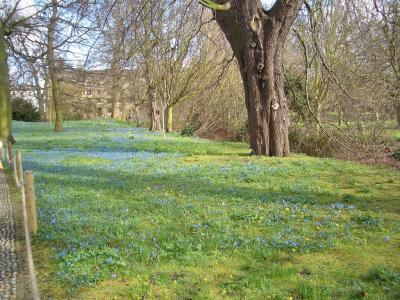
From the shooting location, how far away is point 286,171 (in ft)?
38.8

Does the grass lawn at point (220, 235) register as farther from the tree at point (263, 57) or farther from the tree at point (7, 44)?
the tree at point (7, 44)

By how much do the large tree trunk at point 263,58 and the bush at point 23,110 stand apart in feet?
152

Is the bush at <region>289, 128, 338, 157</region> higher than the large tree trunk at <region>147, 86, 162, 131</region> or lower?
lower

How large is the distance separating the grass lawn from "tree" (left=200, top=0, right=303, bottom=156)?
285 centimetres

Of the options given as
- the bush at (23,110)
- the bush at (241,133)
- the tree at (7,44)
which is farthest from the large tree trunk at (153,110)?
the bush at (23,110)

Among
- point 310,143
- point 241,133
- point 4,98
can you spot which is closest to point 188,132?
point 241,133

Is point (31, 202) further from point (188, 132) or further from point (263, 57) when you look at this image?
point (188, 132)

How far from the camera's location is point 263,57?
14.1m

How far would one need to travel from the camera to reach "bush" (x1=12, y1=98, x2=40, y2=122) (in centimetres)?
5475

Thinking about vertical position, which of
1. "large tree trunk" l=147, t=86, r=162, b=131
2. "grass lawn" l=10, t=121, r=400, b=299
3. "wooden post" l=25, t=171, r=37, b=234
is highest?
"large tree trunk" l=147, t=86, r=162, b=131

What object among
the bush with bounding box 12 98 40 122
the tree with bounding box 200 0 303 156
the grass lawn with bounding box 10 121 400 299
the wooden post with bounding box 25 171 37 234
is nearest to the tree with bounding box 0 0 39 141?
the grass lawn with bounding box 10 121 400 299

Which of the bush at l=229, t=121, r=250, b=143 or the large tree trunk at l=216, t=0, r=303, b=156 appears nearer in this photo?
the large tree trunk at l=216, t=0, r=303, b=156

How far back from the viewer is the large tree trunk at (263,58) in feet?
45.4

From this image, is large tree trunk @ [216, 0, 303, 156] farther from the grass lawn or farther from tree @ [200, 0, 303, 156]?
the grass lawn
